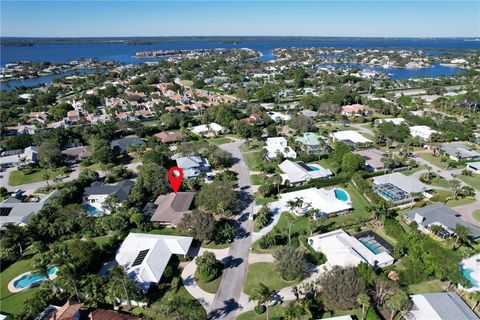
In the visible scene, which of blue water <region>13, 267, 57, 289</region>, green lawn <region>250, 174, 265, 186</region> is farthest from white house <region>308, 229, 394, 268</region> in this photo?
blue water <region>13, 267, 57, 289</region>

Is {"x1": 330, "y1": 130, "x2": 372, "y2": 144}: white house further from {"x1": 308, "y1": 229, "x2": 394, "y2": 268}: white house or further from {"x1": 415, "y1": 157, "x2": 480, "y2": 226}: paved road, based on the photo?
{"x1": 308, "y1": 229, "x2": 394, "y2": 268}: white house

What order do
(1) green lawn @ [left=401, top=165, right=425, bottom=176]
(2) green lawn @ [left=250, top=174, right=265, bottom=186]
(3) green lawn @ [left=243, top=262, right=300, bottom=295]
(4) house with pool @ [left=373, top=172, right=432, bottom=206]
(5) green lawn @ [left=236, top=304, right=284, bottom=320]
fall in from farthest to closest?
(1) green lawn @ [left=401, top=165, right=425, bottom=176] → (2) green lawn @ [left=250, top=174, right=265, bottom=186] → (4) house with pool @ [left=373, top=172, right=432, bottom=206] → (3) green lawn @ [left=243, top=262, right=300, bottom=295] → (5) green lawn @ [left=236, top=304, right=284, bottom=320]

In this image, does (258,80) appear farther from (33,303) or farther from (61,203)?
(33,303)

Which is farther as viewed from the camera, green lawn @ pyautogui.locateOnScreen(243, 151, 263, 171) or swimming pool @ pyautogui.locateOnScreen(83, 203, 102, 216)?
green lawn @ pyautogui.locateOnScreen(243, 151, 263, 171)

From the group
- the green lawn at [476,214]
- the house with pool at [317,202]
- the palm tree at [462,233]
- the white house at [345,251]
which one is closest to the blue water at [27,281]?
the house with pool at [317,202]

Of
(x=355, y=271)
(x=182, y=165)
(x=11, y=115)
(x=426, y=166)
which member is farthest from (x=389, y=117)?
(x=11, y=115)

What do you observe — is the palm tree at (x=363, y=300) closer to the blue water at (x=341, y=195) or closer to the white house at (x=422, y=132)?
the blue water at (x=341, y=195)
